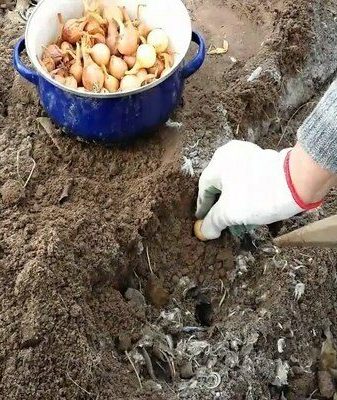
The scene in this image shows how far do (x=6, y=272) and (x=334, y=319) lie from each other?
2.61 feet

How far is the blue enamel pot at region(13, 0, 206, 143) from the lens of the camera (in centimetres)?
164

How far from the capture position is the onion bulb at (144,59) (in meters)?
1.70

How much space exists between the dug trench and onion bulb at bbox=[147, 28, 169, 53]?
18cm

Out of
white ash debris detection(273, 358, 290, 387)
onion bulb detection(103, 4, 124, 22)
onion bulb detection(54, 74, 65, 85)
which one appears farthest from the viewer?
onion bulb detection(103, 4, 124, 22)

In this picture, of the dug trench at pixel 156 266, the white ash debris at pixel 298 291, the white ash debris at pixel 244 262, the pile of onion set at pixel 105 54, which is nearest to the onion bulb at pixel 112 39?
the pile of onion set at pixel 105 54

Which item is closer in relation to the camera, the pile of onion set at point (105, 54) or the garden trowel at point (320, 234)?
the garden trowel at point (320, 234)

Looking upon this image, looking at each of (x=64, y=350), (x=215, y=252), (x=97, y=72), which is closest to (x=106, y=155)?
(x=97, y=72)

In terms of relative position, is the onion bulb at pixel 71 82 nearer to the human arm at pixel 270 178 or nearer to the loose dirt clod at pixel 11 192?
the loose dirt clod at pixel 11 192

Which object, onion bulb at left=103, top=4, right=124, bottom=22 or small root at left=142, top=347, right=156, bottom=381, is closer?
small root at left=142, top=347, right=156, bottom=381

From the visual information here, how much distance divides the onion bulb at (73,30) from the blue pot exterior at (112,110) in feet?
0.48

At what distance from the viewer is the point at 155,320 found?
5.26 ft

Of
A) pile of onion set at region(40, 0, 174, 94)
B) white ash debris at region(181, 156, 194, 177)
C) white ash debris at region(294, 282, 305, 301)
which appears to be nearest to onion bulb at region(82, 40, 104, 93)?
pile of onion set at region(40, 0, 174, 94)

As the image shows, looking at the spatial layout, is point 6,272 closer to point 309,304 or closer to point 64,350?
point 64,350

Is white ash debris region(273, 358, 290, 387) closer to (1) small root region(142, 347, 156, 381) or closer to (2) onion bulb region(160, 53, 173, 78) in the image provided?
(1) small root region(142, 347, 156, 381)
